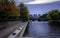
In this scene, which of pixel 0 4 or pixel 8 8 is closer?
pixel 0 4

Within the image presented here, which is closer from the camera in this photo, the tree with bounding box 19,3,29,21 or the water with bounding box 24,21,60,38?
the water with bounding box 24,21,60,38

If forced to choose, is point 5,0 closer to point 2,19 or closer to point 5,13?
point 5,13

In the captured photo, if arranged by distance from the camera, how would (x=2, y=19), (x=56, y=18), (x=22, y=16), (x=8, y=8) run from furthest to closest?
(x=56, y=18)
(x=22, y=16)
(x=2, y=19)
(x=8, y=8)

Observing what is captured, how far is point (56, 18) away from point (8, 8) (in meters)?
43.8

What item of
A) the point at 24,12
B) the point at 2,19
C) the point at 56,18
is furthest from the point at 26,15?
the point at 2,19

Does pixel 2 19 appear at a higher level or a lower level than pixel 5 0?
lower

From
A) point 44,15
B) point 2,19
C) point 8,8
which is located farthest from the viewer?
point 44,15

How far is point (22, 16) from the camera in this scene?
5881cm

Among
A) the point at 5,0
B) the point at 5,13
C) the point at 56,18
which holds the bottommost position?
the point at 56,18

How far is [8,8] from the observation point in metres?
22.5

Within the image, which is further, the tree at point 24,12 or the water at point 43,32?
the tree at point 24,12

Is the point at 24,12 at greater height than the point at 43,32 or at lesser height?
greater

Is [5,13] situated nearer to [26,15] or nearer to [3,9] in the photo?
[3,9]

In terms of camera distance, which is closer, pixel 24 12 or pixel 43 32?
pixel 43 32
